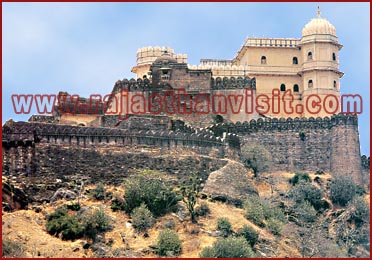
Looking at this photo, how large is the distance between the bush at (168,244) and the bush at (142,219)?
4.09ft

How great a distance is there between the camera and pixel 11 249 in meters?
47.2

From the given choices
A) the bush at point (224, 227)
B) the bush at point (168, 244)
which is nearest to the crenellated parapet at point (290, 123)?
the bush at point (224, 227)

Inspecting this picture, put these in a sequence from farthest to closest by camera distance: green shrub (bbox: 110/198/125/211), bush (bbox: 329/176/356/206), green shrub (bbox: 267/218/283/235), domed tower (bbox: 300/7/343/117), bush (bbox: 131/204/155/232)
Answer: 1. domed tower (bbox: 300/7/343/117)
2. bush (bbox: 329/176/356/206)
3. green shrub (bbox: 267/218/283/235)
4. green shrub (bbox: 110/198/125/211)
5. bush (bbox: 131/204/155/232)

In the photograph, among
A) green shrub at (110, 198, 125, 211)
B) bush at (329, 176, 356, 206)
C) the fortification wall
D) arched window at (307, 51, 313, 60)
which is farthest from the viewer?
arched window at (307, 51, 313, 60)

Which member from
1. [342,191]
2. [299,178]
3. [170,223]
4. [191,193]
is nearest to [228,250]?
[170,223]

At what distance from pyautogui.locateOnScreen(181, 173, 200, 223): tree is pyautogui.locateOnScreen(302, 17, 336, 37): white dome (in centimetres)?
2070

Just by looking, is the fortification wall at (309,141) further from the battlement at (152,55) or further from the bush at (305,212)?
the battlement at (152,55)

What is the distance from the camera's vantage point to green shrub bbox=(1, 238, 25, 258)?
4691 cm

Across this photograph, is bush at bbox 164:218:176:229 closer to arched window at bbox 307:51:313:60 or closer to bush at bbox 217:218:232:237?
bush at bbox 217:218:232:237

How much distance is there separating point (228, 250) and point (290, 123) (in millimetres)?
18862

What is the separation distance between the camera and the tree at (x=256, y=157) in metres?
63.0

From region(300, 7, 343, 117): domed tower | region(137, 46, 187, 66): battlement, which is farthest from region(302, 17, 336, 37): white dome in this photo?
region(137, 46, 187, 66): battlement

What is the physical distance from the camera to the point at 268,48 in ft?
244

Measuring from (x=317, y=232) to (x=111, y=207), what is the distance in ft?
35.3
